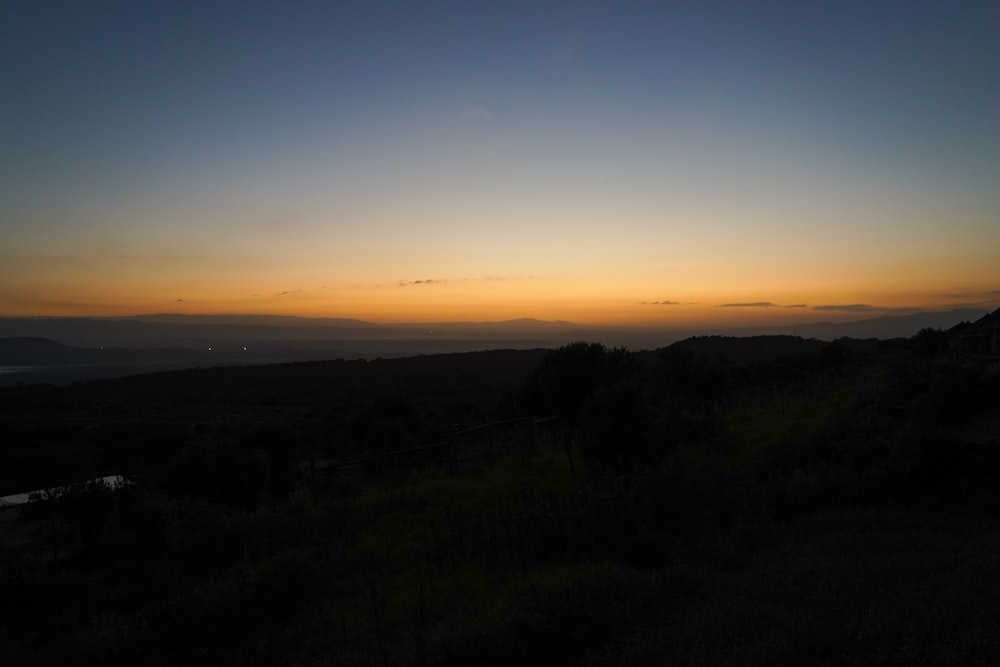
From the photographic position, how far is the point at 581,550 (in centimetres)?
835

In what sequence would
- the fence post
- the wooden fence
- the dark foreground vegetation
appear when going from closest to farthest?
1. the dark foreground vegetation
2. the fence post
3. the wooden fence

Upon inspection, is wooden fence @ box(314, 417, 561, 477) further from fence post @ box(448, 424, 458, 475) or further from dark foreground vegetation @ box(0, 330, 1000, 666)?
dark foreground vegetation @ box(0, 330, 1000, 666)

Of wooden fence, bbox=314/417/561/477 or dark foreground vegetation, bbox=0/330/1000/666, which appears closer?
dark foreground vegetation, bbox=0/330/1000/666

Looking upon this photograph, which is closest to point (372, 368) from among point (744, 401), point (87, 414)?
point (87, 414)

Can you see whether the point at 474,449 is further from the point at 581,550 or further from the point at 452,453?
the point at 581,550

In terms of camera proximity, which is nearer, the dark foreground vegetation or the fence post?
the dark foreground vegetation

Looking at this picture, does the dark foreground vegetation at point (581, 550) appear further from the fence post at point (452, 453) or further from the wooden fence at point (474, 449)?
the wooden fence at point (474, 449)

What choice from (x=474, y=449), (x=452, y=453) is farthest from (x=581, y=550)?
(x=474, y=449)

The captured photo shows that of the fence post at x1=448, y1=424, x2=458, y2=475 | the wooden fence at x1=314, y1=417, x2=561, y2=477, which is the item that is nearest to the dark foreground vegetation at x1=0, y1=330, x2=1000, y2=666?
the fence post at x1=448, y1=424, x2=458, y2=475

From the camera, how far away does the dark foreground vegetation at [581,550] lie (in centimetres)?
530

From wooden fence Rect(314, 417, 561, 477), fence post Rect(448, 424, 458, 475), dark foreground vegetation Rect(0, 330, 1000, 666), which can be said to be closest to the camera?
dark foreground vegetation Rect(0, 330, 1000, 666)

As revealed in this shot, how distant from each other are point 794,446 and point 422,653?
915 cm

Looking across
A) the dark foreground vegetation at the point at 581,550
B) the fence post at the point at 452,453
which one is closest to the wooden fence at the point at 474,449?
the fence post at the point at 452,453

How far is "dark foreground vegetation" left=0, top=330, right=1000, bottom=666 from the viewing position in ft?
17.4
